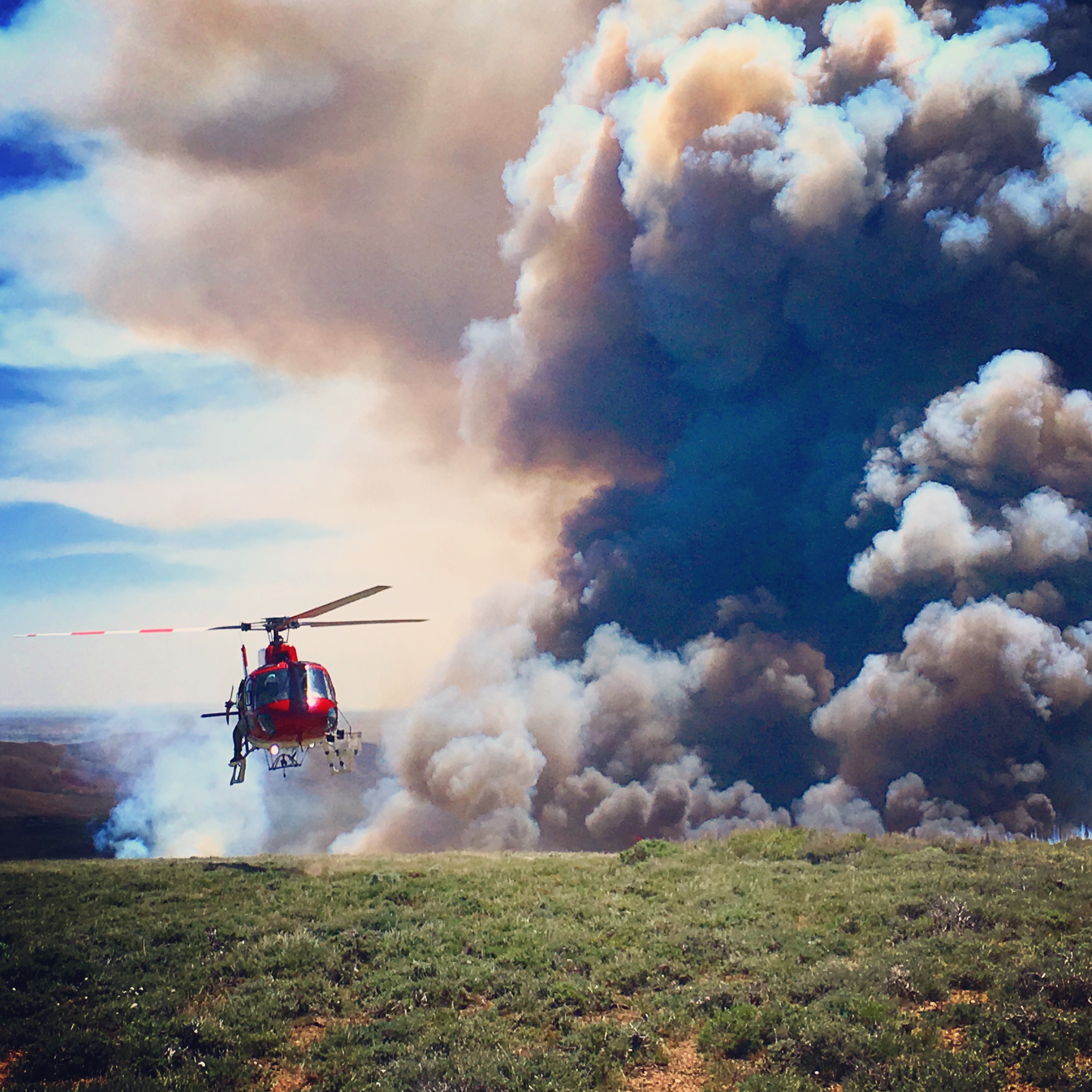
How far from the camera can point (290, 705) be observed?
84.1ft

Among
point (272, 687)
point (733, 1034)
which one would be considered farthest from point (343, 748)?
point (733, 1034)

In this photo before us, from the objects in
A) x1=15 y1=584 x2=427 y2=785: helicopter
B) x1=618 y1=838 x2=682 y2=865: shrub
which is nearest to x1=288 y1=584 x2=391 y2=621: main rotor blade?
x1=15 y1=584 x2=427 y2=785: helicopter

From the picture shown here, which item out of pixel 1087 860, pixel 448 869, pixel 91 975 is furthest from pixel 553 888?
pixel 1087 860

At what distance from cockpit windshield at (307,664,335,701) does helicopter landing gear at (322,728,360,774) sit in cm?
132

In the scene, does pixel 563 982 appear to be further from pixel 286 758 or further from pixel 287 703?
pixel 286 758

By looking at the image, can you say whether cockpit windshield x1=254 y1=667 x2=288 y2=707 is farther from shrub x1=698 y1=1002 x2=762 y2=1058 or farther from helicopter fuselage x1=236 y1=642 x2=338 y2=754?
shrub x1=698 y1=1002 x2=762 y2=1058

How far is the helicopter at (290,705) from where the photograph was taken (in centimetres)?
2564

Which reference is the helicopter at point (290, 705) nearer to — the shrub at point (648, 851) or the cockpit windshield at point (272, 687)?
the cockpit windshield at point (272, 687)

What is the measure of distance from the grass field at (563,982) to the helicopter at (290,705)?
14.9 feet

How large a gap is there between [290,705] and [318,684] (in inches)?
46.8

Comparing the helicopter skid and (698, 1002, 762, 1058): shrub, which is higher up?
the helicopter skid

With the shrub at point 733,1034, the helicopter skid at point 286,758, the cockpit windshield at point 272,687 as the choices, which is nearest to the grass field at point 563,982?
the shrub at point 733,1034

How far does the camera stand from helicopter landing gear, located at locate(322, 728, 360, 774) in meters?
27.0

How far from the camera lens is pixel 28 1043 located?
13.5 meters
